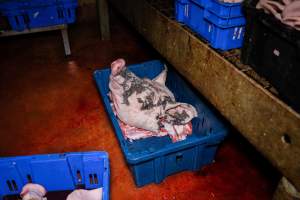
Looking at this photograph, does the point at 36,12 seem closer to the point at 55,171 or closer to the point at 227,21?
the point at 55,171

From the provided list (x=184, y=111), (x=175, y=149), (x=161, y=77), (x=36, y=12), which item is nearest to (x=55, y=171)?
(x=175, y=149)

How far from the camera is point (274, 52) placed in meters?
0.90

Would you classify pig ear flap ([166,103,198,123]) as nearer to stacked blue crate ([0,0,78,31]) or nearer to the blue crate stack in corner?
the blue crate stack in corner

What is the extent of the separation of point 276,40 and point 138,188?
1.04m

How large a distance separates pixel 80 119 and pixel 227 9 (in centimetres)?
132

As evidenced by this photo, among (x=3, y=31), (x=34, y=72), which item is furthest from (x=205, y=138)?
(x=3, y=31)

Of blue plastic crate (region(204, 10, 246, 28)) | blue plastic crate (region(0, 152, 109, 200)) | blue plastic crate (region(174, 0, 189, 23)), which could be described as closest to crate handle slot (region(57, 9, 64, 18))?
blue plastic crate (region(174, 0, 189, 23))

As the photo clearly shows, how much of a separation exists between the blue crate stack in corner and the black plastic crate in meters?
0.08

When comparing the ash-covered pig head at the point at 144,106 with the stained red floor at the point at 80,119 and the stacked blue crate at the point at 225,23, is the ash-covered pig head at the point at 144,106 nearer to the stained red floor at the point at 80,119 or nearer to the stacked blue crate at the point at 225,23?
the stained red floor at the point at 80,119

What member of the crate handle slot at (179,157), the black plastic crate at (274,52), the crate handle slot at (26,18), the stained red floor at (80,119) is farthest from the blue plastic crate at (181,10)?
the crate handle slot at (26,18)

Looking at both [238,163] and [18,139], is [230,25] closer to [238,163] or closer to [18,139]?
[238,163]

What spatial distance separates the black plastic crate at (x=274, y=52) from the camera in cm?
81

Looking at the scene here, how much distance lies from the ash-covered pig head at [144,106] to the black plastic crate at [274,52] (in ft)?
2.12

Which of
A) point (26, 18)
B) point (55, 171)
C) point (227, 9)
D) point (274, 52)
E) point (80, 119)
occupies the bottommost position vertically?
point (80, 119)
